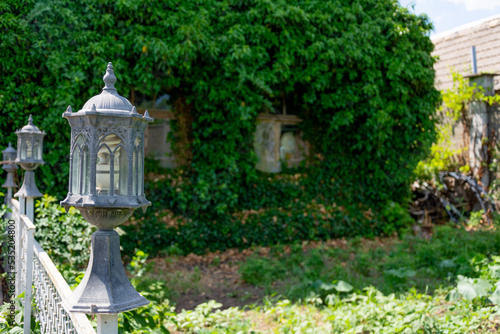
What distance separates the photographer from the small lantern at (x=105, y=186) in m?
1.72

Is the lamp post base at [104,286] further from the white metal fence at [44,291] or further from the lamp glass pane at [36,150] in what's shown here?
the lamp glass pane at [36,150]

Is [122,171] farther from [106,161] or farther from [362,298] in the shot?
[362,298]

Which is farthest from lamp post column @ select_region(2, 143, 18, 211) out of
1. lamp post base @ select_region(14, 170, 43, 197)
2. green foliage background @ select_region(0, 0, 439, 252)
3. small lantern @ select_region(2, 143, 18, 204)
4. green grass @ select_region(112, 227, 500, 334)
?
green grass @ select_region(112, 227, 500, 334)

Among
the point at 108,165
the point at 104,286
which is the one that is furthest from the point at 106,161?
the point at 104,286

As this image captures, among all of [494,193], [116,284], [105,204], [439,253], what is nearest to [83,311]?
[116,284]

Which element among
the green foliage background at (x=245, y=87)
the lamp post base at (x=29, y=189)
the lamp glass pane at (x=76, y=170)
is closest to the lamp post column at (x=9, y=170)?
the green foliage background at (x=245, y=87)

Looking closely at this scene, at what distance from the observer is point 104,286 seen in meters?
1.72

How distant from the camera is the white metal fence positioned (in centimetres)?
209

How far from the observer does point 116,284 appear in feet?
5.73

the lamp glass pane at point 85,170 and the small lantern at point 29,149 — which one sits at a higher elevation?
the small lantern at point 29,149

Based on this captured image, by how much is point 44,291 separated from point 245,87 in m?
5.06

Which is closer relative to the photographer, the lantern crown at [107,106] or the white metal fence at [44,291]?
the lantern crown at [107,106]

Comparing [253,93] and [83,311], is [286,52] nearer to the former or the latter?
[253,93]

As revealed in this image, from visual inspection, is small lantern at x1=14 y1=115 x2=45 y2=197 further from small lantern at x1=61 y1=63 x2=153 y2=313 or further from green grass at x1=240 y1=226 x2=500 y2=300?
green grass at x1=240 y1=226 x2=500 y2=300
